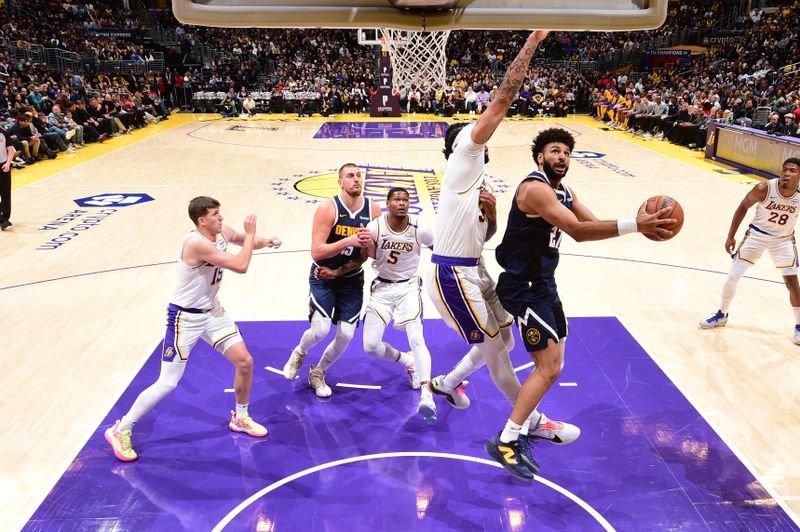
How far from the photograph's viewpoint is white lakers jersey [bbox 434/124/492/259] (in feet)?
12.8

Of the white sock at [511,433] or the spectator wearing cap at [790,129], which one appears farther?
the spectator wearing cap at [790,129]

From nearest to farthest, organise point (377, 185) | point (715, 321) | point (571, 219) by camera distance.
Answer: point (571, 219) < point (715, 321) < point (377, 185)

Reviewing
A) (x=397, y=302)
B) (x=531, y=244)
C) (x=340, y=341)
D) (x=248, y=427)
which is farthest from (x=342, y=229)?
(x=531, y=244)

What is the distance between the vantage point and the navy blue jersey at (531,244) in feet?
12.6

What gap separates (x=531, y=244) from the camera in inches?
152

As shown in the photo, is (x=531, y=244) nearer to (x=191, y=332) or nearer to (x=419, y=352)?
(x=419, y=352)

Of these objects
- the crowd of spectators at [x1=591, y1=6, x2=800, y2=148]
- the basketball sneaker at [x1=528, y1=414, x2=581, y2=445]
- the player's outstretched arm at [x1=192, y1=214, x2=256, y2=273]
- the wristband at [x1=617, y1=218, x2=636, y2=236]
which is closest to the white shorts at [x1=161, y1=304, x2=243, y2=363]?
the player's outstretched arm at [x1=192, y1=214, x2=256, y2=273]

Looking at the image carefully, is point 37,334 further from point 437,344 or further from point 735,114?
point 735,114

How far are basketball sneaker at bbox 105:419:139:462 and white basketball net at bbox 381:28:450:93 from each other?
7033mm

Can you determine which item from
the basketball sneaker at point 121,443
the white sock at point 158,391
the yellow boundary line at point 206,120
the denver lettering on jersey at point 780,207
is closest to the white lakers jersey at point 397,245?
the white sock at point 158,391

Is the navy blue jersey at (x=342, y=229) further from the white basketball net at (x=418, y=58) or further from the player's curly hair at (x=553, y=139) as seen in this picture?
the white basketball net at (x=418, y=58)

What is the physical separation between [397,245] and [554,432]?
5.66 ft

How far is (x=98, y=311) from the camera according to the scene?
6812mm

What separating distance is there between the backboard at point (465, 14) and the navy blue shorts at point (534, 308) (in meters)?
1.45
